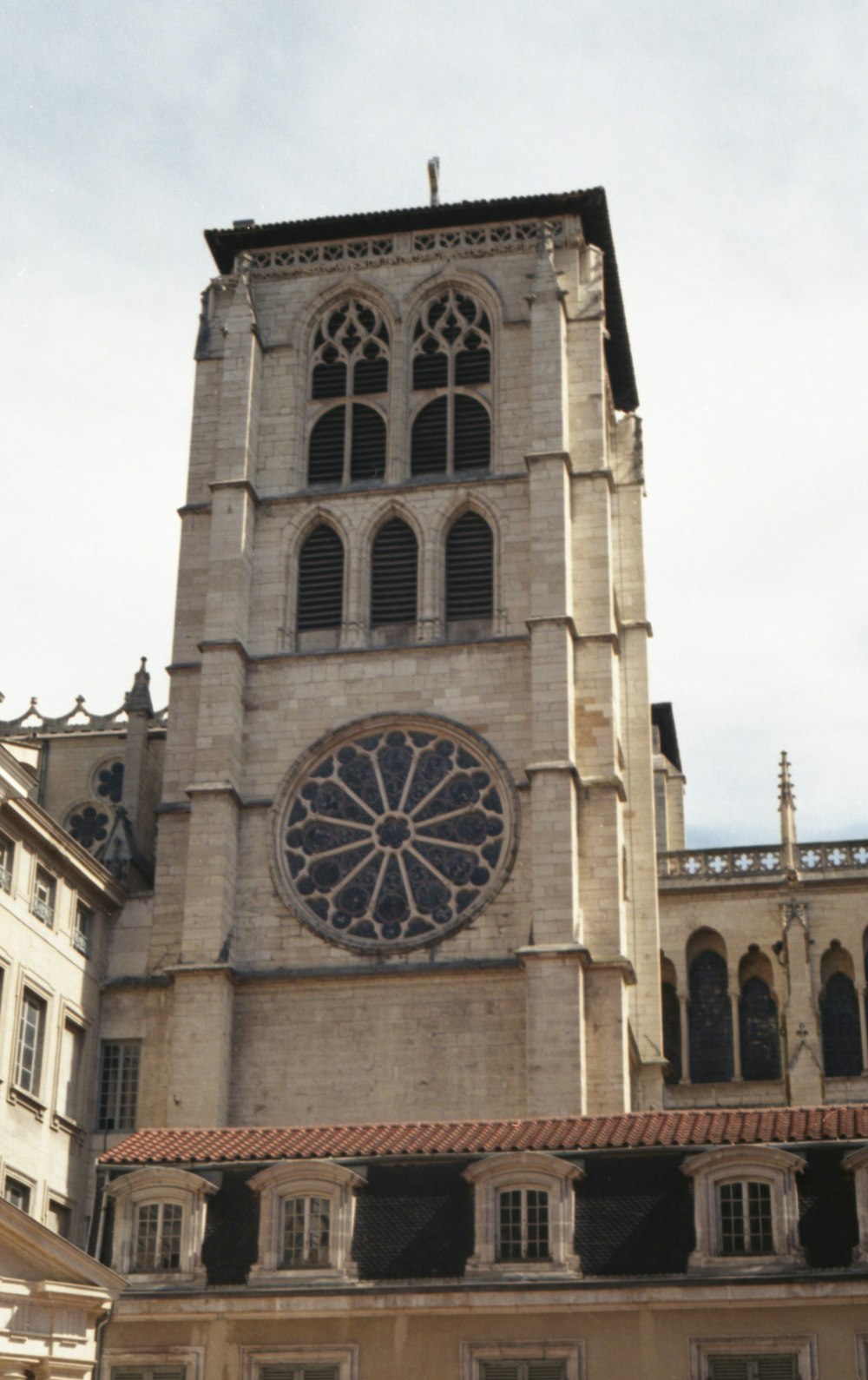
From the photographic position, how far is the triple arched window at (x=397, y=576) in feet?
123

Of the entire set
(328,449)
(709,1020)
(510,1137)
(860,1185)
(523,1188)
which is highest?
(328,449)

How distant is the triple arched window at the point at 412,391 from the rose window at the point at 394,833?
5673mm

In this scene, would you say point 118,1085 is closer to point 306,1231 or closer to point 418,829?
point 418,829

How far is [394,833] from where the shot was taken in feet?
117

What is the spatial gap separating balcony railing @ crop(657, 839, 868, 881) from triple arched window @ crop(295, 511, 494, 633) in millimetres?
6981

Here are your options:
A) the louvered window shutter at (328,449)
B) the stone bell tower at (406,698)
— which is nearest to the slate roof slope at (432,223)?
the stone bell tower at (406,698)

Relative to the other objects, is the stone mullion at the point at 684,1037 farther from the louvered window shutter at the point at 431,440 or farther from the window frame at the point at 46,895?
the window frame at the point at 46,895

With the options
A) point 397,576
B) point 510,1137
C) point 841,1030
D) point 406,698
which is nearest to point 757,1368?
point 510,1137

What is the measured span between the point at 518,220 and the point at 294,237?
4545 mm

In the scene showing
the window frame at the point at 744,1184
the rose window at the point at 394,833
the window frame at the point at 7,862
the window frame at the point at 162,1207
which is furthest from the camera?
the rose window at the point at 394,833

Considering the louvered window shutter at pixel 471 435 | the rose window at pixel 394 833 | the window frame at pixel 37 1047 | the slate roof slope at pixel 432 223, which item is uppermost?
the slate roof slope at pixel 432 223

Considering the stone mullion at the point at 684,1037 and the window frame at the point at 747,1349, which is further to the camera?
the stone mullion at the point at 684,1037

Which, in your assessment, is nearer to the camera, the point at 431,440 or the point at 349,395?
the point at 431,440

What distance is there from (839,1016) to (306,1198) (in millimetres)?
17120
